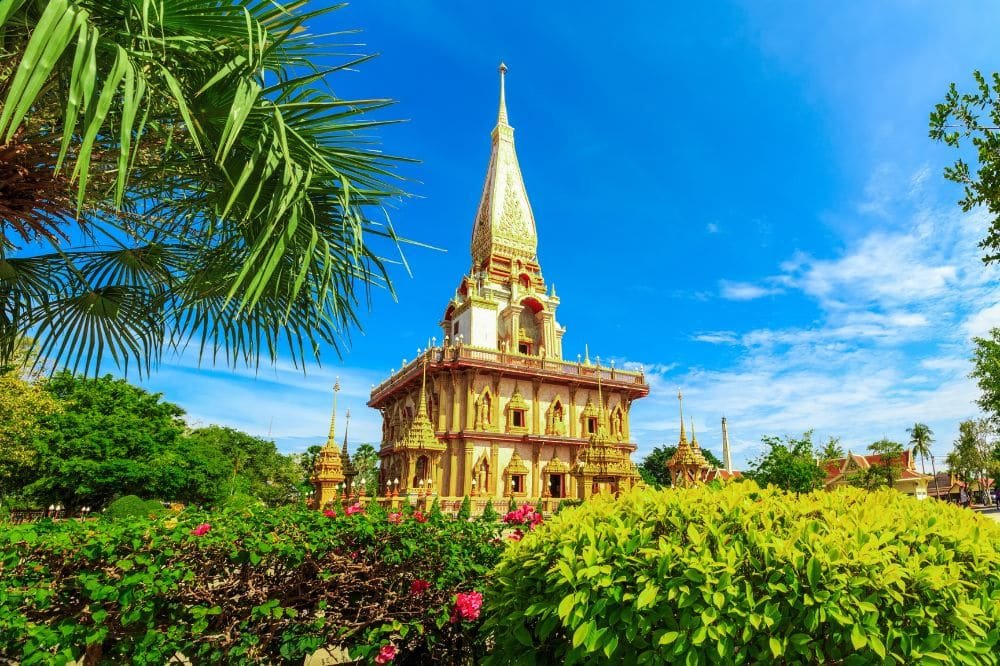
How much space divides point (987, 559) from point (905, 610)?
2.46ft

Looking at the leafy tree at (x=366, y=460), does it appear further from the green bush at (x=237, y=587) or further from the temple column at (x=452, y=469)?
the green bush at (x=237, y=587)

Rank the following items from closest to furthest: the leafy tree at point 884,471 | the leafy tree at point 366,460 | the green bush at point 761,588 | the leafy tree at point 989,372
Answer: the green bush at point 761,588, the leafy tree at point 989,372, the leafy tree at point 884,471, the leafy tree at point 366,460

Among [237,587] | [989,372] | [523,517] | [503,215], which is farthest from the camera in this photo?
[503,215]

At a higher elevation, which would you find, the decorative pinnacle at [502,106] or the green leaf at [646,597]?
the decorative pinnacle at [502,106]

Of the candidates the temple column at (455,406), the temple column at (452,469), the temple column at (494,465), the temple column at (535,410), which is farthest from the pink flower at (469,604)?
the temple column at (535,410)

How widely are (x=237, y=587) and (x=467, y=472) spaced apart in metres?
21.3

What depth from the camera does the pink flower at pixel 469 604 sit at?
14.4 feet

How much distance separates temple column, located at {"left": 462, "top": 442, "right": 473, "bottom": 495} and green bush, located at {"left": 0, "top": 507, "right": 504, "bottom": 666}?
66.1 feet

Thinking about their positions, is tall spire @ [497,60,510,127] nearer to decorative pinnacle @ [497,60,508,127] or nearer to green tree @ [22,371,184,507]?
decorative pinnacle @ [497,60,508,127]

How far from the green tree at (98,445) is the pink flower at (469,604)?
28.0 m

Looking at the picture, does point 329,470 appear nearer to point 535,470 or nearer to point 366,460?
point 535,470

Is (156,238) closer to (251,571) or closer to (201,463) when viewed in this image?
(251,571)

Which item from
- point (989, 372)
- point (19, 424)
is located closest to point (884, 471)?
point (989, 372)

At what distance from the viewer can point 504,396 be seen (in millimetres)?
27562
